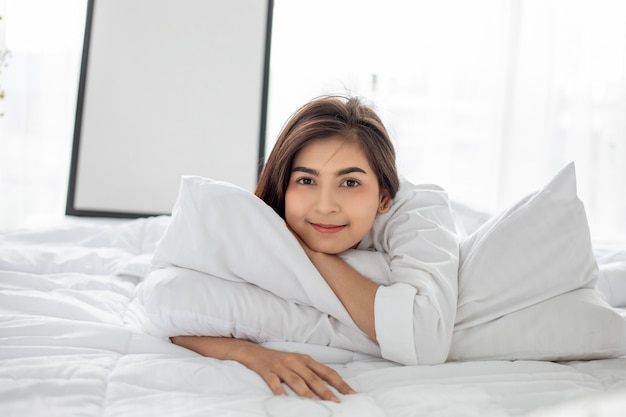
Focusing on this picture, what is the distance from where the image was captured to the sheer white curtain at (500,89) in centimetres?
388

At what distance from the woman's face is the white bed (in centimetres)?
25

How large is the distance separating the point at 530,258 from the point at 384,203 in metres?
0.35

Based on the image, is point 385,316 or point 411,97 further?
point 411,97

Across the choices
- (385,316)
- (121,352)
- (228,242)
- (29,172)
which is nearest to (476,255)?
(385,316)

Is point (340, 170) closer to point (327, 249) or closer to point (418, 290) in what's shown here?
point (327, 249)

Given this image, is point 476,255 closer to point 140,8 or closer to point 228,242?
point 228,242

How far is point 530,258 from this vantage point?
4.00ft

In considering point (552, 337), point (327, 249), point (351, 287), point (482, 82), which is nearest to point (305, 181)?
point (327, 249)

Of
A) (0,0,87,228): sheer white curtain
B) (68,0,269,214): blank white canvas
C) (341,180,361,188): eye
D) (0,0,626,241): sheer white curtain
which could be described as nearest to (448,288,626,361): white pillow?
(341,180,361,188): eye

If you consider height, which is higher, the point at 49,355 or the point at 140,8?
the point at 140,8

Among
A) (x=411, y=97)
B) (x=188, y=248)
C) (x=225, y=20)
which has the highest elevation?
(x=225, y=20)

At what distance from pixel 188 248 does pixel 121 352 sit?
0.71 ft

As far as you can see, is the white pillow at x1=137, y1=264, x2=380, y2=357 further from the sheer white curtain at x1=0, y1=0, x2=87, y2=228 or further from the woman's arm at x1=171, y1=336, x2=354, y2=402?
the sheer white curtain at x1=0, y1=0, x2=87, y2=228

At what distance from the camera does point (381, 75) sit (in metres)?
3.88
